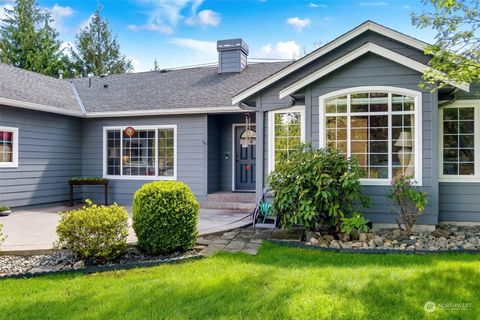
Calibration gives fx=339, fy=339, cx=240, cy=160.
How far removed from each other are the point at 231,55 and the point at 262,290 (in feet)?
31.3

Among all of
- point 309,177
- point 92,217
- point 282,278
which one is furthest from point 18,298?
point 309,177

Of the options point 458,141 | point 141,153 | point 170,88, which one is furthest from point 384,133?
point 170,88

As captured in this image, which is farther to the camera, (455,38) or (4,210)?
(4,210)

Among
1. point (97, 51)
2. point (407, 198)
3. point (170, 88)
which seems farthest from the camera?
point (97, 51)

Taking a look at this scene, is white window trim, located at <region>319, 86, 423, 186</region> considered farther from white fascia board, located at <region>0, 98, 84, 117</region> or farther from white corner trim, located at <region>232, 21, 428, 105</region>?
white fascia board, located at <region>0, 98, 84, 117</region>

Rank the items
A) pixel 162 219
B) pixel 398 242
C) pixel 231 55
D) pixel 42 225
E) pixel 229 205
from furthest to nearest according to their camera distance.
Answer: pixel 231 55 → pixel 229 205 → pixel 42 225 → pixel 398 242 → pixel 162 219

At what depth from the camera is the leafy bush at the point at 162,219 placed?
185 inches

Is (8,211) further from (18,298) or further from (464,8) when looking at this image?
(464,8)

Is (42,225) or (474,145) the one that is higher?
(474,145)

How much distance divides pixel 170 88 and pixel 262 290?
8771 millimetres

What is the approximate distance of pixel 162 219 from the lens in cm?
470

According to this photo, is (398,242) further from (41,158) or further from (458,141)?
(41,158)

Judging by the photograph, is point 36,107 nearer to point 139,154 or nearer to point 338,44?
point 139,154

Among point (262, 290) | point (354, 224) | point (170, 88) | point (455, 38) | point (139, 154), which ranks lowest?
point (262, 290)
